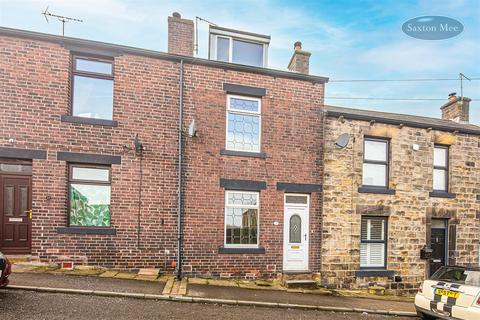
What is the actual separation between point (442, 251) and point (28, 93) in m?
14.5

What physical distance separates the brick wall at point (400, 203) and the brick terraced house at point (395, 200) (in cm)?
3

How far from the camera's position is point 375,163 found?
37.6 feet

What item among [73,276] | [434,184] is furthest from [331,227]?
[73,276]

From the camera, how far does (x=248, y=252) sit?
993cm

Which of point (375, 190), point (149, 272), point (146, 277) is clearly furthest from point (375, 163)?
point (146, 277)

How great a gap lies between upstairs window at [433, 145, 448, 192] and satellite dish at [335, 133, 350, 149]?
3.92 metres

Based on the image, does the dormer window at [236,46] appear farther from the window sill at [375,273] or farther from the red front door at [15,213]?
the window sill at [375,273]

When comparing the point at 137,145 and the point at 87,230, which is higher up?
the point at 137,145

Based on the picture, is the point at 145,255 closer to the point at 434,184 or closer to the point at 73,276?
the point at 73,276

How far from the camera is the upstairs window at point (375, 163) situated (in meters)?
11.4

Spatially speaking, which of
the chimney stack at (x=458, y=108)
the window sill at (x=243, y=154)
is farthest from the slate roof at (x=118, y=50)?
the chimney stack at (x=458, y=108)

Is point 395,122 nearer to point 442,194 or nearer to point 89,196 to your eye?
point 442,194

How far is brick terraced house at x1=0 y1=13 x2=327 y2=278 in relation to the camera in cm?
877

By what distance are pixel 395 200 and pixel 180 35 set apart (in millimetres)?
9023
